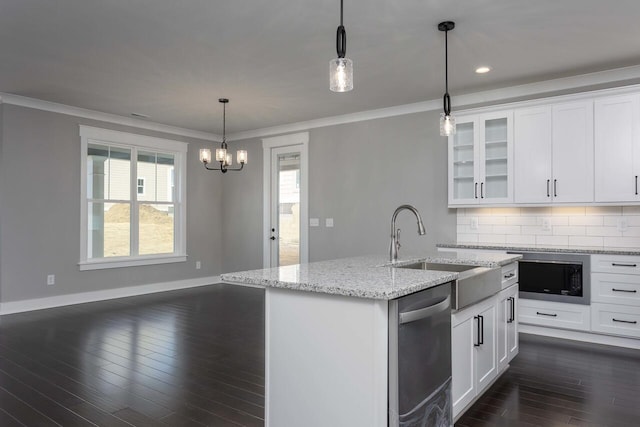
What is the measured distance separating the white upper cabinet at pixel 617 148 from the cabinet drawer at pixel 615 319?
1.01 metres

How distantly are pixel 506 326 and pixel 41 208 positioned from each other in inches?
218

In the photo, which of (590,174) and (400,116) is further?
(400,116)

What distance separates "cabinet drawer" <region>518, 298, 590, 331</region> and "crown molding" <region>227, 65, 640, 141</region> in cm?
225

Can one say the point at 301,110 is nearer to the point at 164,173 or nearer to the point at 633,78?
the point at 164,173

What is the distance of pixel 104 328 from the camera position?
4.55 metres

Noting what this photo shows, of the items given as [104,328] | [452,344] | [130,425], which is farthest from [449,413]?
[104,328]

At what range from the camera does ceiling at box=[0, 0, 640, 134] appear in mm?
3068

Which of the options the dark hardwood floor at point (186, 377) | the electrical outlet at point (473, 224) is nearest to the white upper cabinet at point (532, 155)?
the electrical outlet at point (473, 224)

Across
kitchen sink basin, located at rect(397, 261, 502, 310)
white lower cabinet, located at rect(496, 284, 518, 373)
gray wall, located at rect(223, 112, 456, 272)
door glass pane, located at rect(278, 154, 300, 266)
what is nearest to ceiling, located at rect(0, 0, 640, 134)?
gray wall, located at rect(223, 112, 456, 272)

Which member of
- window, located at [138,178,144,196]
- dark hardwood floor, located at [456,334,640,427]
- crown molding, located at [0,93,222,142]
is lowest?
dark hardwood floor, located at [456,334,640,427]

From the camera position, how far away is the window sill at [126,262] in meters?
5.97

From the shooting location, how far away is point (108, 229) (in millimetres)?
6312

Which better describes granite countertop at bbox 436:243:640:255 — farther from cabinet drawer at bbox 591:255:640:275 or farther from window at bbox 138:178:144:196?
window at bbox 138:178:144:196

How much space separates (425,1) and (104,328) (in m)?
4.30
